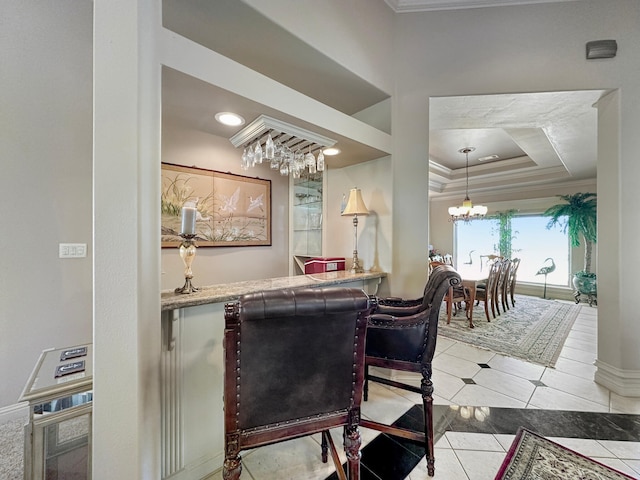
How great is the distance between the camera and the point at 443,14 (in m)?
2.35

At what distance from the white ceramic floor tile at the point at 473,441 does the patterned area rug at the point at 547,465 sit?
84mm

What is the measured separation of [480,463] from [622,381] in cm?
182

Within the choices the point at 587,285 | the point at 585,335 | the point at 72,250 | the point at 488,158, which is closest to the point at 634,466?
the point at 585,335

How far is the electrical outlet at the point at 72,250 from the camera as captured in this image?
6.57ft

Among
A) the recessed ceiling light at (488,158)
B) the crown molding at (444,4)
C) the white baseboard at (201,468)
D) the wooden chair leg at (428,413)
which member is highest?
the crown molding at (444,4)

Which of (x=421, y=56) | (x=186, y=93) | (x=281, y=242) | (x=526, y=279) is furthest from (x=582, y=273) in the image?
(x=186, y=93)

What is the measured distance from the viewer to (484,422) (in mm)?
1785

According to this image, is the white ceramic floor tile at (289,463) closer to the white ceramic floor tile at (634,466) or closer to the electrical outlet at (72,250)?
the white ceramic floor tile at (634,466)

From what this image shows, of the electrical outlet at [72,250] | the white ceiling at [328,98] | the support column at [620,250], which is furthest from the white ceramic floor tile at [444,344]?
the electrical outlet at [72,250]

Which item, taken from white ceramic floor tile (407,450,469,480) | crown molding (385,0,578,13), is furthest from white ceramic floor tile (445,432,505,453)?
crown molding (385,0,578,13)

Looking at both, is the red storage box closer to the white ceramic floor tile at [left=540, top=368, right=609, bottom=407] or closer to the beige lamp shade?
the beige lamp shade

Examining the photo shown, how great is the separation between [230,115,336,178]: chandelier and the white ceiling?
64 millimetres

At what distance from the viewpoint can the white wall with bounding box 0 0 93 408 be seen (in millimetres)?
1822

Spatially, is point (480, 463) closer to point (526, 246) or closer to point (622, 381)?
point (622, 381)
